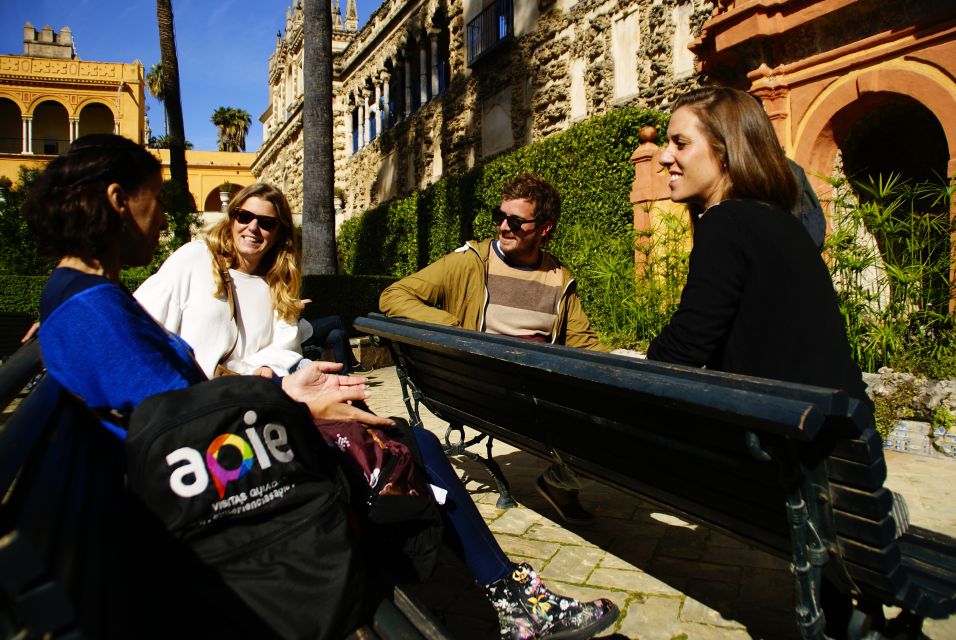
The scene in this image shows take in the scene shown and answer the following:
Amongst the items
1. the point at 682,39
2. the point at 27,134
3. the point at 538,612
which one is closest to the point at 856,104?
the point at 682,39

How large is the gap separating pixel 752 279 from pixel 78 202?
1889mm

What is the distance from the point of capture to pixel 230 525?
1377 mm

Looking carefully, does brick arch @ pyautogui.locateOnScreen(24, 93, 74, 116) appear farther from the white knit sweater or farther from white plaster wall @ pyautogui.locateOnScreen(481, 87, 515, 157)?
the white knit sweater

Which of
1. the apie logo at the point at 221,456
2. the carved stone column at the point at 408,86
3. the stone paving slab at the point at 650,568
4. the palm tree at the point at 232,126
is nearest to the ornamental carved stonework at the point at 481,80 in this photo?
the carved stone column at the point at 408,86

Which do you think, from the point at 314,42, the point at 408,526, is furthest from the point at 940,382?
the point at 314,42

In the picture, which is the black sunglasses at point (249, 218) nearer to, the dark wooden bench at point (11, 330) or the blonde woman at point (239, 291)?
the blonde woman at point (239, 291)

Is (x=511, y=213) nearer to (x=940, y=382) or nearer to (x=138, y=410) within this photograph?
(x=138, y=410)

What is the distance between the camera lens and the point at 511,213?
3.79 metres

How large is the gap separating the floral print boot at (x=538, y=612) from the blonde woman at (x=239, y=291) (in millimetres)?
1335

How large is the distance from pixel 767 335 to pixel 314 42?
1124cm

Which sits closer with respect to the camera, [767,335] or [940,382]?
[767,335]

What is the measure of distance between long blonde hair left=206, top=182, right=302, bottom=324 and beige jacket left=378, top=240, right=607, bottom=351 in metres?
0.52

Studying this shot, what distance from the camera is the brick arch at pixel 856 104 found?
21.2 ft

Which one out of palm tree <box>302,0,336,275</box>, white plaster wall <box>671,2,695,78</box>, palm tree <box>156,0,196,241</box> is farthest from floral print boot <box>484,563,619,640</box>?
palm tree <box>156,0,196,241</box>
